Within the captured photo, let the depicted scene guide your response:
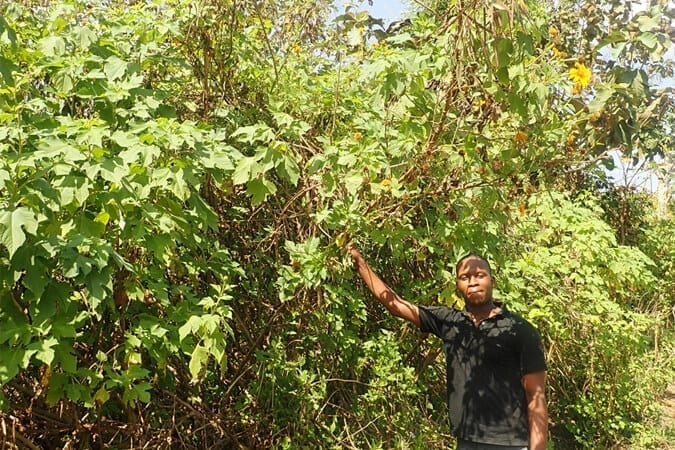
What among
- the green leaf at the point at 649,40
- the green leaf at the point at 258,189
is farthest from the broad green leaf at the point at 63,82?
the green leaf at the point at 649,40

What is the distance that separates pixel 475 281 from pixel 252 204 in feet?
2.89

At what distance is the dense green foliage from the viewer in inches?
81.0

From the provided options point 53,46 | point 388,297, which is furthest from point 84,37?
point 388,297

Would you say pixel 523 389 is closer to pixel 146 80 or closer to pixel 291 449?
pixel 291 449

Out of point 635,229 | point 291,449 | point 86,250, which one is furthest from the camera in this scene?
point 635,229

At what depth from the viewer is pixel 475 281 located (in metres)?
2.51

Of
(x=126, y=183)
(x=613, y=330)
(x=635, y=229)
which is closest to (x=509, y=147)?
(x=126, y=183)

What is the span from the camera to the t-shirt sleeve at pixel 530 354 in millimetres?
2332

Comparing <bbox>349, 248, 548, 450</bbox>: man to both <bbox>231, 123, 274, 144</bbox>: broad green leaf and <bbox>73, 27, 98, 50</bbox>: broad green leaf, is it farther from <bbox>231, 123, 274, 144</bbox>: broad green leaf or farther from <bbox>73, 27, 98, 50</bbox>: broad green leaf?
<bbox>73, 27, 98, 50</bbox>: broad green leaf

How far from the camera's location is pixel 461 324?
2549 mm

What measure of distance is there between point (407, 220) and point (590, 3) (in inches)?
173

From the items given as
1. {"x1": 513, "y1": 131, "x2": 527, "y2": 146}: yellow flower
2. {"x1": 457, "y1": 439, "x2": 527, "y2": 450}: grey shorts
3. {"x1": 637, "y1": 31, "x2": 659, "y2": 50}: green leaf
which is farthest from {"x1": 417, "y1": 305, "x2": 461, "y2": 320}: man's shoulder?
{"x1": 637, "y1": 31, "x2": 659, "y2": 50}: green leaf

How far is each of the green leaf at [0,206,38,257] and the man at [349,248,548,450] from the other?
151cm

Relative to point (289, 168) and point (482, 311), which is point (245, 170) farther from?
point (482, 311)
